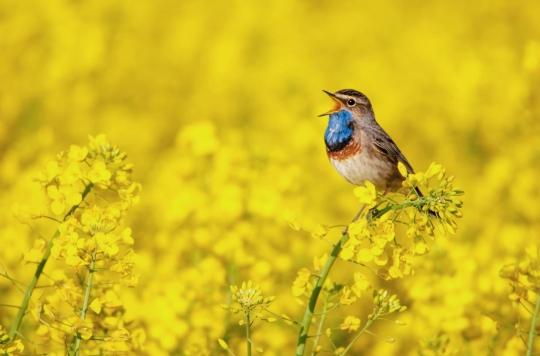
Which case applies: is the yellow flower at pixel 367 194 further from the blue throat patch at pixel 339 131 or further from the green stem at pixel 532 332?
the blue throat patch at pixel 339 131

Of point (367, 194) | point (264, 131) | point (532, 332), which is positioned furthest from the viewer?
point (264, 131)

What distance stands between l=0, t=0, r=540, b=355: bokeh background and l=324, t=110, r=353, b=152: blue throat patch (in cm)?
47

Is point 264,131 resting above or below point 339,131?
above

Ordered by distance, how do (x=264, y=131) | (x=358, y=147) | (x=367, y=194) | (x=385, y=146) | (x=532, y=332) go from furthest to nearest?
(x=264, y=131) → (x=385, y=146) → (x=358, y=147) → (x=532, y=332) → (x=367, y=194)

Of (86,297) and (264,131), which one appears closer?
(86,297)

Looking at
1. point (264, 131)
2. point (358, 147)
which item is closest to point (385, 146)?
point (358, 147)

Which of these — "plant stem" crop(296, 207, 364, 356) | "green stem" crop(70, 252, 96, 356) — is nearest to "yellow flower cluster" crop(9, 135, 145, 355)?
"green stem" crop(70, 252, 96, 356)

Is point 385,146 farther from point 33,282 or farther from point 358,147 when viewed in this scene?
point 33,282

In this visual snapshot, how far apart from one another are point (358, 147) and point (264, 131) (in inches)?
250

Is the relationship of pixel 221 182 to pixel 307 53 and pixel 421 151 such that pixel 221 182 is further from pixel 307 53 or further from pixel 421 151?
pixel 307 53

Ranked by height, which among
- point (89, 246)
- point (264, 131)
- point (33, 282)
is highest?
point (264, 131)

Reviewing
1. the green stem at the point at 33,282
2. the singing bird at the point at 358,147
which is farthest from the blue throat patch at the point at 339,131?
the green stem at the point at 33,282

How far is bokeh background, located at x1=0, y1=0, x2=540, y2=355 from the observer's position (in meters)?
5.68

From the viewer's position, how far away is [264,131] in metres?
11.4
